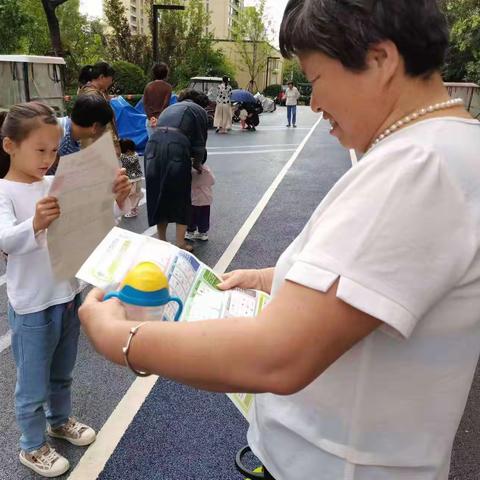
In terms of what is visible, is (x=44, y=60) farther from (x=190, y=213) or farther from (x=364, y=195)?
(x=364, y=195)

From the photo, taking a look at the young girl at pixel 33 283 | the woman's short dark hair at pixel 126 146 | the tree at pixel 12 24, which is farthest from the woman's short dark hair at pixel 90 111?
the tree at pixel 12 24

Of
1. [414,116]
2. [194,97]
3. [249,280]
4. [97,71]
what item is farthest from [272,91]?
[414,116]

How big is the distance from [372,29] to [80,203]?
125 centimetres

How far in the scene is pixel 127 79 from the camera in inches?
767

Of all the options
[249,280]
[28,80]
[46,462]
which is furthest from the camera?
[28,80]

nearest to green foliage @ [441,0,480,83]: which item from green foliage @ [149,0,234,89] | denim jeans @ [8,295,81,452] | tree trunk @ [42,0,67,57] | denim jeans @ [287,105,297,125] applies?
denim jeans @ [287,105,297,125]

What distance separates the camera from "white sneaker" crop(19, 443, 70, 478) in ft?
7.33

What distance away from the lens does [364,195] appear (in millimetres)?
696

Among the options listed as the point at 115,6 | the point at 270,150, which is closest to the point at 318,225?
the point at 270,150

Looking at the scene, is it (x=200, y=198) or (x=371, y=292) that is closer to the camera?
(x=371, y=292)

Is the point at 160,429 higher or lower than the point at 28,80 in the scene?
lower

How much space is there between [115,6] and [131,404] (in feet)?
88.3

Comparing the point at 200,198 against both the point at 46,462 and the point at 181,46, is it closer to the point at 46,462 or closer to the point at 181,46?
the point at 46,462

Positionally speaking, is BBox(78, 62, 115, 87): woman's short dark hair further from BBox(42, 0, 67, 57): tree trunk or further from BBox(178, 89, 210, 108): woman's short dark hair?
BBox(42, 0, 67, 57): tree trunk
